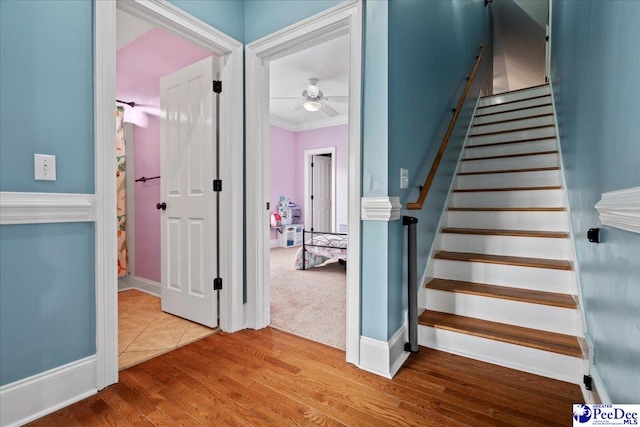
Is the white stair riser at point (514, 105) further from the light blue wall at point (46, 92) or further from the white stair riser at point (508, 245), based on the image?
the light blue wall at point (46, 92)

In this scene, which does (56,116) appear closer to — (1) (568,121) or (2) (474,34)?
(1) (568,121)

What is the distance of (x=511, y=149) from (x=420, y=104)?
1739mm

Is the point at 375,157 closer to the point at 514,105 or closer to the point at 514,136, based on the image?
the point at 514,136

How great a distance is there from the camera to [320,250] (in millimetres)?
4441

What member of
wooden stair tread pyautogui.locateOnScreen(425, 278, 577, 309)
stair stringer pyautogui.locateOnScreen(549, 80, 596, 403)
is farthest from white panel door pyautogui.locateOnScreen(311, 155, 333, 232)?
stair stringer pyautogui.locateOnScreen(549, 80, 596, 403)

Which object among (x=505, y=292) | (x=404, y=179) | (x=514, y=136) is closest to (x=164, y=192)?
(x=404, y=179)

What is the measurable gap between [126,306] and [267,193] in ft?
5.94

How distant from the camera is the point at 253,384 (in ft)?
5.44

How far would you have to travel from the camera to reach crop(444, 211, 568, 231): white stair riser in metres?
2.37

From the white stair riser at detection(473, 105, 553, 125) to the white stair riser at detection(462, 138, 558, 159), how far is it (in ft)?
2.37

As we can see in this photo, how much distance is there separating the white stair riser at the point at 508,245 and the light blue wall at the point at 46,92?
99.1 inches

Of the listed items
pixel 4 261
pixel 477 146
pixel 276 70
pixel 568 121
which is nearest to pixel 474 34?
pixel 477 146

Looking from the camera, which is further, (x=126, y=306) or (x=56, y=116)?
(x=126, y=306)

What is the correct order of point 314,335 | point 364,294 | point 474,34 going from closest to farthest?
point 364,294 < point 314,335 < point 474,34
